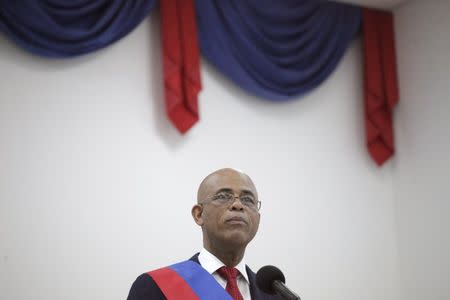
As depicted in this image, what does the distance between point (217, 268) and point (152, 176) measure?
1.50 metres

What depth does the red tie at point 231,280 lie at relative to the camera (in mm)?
1934

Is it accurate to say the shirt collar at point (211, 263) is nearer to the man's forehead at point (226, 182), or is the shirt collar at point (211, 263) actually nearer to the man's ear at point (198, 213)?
the man's ear at point (198, 213)

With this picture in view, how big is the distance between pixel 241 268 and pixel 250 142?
1813mm

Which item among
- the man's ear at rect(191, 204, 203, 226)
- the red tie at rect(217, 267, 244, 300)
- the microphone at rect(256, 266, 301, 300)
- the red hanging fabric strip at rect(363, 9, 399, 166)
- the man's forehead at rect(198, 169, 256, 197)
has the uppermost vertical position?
the red hanging fabric strip at rect(363, 9, 399, 166)

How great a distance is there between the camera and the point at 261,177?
3.77m

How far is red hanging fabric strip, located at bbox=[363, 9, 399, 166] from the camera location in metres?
4.19

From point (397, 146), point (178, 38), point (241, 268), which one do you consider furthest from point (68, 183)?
point (397, 146)

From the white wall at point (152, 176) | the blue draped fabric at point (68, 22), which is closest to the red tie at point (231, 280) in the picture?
the white wall at point (152, 176)

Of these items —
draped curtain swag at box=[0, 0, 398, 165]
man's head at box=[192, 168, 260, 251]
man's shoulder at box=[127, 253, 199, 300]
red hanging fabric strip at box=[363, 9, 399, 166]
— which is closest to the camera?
man's shoulder at box=[127, 253, 199, 300]

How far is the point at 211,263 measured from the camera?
2.00 meters

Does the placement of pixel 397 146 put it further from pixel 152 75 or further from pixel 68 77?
pixel 68 77

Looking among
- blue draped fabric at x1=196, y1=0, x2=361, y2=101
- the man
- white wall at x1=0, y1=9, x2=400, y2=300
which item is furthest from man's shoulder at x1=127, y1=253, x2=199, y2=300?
blue draped fabric at x1=196, y1=0, x2=361, y2=101

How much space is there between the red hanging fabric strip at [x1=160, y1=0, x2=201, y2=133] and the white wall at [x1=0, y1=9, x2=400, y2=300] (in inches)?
4.3

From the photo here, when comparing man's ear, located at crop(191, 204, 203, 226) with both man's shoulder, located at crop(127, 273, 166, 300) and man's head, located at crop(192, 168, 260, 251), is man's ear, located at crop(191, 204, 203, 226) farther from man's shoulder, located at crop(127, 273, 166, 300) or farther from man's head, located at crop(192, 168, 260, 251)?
man's shoulder, located at crop(127, 273, 166, 300)
